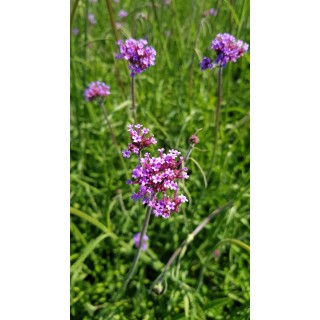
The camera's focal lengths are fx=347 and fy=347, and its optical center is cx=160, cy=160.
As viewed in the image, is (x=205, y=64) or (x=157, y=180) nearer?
(x=157, y=180)

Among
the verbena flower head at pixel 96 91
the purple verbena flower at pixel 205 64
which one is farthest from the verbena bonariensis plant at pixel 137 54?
the verbena flower head at pixel 96 91

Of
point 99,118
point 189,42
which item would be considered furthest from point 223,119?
point 99,118

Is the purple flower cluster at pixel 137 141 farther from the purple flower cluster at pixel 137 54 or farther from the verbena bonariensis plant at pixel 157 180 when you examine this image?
the purple flower cluster at pixel 137 54

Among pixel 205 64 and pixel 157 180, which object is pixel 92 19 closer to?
pixel 205 64

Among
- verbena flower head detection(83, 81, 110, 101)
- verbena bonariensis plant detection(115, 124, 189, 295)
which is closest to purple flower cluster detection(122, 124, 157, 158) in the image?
verbena bonariensis plant detection(115, 124, 189, 295)

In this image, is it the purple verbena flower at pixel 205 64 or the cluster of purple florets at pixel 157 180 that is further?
the purple verbena flower at pixel 205 64

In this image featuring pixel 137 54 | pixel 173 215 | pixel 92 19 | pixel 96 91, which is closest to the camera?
pixel 137 54

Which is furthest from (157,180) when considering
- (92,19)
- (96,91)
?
(92,19)

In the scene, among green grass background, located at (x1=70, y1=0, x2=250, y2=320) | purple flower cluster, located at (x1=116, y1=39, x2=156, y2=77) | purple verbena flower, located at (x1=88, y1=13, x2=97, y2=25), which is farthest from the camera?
purple verbena flower, located at (x1=88, y1=13, x2=97, y2=25)

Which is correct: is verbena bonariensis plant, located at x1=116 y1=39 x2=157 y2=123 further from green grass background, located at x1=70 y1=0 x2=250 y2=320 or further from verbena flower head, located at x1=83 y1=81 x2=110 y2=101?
verbena flower head, located at x1=83 y1=81 x2=110 y2=101
